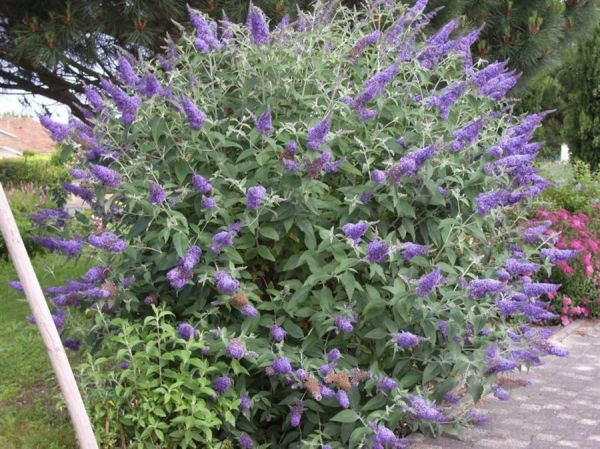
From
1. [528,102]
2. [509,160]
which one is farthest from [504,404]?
[528,102]

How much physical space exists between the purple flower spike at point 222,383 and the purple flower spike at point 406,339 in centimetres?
82

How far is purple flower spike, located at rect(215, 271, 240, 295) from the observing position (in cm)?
360

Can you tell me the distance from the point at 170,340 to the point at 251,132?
1115 mm

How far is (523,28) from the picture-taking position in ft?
28.8

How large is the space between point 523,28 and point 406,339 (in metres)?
6.13

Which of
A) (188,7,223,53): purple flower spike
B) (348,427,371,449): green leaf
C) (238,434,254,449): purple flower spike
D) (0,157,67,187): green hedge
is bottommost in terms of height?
(0,157,67,187): green hedge

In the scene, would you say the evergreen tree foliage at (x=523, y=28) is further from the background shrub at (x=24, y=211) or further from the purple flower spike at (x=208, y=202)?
the background shrub at (x=24, y=211)

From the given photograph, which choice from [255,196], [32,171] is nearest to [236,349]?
[255,196]

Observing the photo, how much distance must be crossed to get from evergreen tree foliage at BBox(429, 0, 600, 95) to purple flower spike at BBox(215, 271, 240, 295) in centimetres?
524

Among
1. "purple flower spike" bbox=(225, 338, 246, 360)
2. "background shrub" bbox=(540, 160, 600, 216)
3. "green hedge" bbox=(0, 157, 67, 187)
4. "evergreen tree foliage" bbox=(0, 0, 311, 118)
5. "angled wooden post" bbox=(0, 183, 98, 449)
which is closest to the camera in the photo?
"angled wooden post" bbox=(0, 183, 98, 449)

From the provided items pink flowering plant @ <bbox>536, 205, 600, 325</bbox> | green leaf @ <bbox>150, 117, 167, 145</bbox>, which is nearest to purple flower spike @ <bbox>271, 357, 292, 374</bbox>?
green leaf @ <bbox>150, 117, 167, 145</bbox>

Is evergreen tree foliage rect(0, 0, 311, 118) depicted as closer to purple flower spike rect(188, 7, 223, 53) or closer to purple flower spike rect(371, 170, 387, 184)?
purple flower spike rect(188, 7, 223, 53)

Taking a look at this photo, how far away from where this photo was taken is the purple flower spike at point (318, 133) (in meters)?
3.65

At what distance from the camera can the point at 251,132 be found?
3.95m
